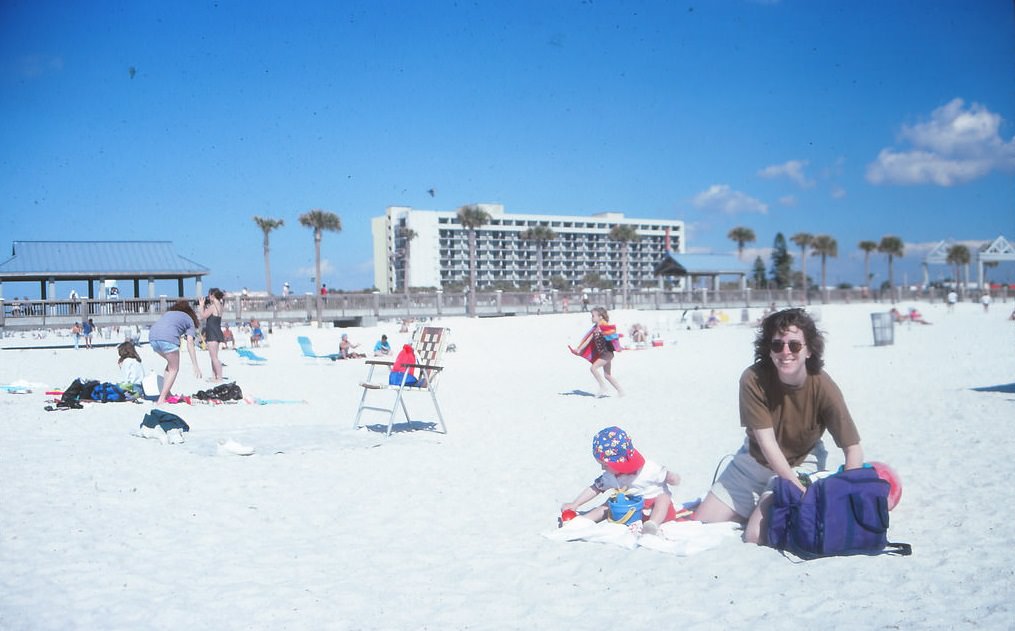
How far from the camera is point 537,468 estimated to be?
6.60 metres

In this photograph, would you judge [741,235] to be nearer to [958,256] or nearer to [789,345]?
[958,256]

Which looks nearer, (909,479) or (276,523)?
(276,523)

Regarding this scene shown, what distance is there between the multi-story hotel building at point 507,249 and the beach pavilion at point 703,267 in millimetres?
61604

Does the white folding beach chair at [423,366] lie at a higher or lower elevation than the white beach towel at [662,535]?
higher

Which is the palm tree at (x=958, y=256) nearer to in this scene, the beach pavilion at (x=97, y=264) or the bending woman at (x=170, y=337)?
the beach pavilion at (x=97, y=264)

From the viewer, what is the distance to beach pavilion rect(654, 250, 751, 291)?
5647cm

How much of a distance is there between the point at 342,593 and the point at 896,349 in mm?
18813

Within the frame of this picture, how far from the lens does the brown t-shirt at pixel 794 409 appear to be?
4.33 meters

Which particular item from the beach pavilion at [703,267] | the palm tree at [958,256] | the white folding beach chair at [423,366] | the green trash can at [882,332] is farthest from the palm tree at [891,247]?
the white folding beach chair at [423,366]

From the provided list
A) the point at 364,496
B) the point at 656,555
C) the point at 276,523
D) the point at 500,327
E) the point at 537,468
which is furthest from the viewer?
the point at 500,327

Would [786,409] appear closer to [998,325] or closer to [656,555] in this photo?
[656,555]

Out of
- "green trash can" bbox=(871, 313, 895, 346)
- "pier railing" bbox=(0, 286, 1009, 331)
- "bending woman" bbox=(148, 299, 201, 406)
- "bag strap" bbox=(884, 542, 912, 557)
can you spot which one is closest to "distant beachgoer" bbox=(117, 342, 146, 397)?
"bending woman" bbox=(148, 299, 201, 406)

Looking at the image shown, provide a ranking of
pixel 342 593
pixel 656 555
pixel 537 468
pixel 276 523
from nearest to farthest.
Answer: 1. pixel 342 593
2. pixel 656 555
3. pixel 276 523
4. pixel 537 468

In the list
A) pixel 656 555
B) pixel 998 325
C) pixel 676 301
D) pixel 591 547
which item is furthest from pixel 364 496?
pixel 676 301
